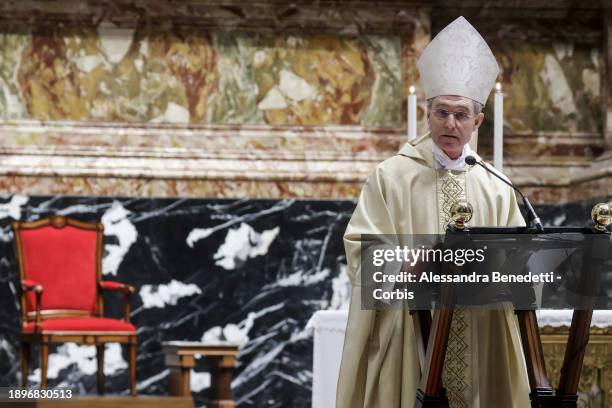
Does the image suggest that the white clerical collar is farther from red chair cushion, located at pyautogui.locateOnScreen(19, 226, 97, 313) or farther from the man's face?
red chair cushion, located at pyautogui.locateOnScreen(19, 226, 97, 313)

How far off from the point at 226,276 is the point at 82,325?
122 centimetres

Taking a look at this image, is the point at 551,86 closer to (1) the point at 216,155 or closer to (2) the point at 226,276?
(1) the point at 216,155

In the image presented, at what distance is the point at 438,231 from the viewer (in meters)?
3.91

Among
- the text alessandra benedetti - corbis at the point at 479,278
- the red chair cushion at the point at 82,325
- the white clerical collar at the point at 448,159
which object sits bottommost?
the red chair cushion at the point at 82,325

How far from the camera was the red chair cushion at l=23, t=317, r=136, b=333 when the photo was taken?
7266mm

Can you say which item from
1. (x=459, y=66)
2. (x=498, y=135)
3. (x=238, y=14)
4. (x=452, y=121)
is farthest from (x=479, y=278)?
(x=238, y=14)

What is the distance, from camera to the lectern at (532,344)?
3186 mm

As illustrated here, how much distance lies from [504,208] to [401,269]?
798mm

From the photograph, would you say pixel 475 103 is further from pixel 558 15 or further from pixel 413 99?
pixel 558 15

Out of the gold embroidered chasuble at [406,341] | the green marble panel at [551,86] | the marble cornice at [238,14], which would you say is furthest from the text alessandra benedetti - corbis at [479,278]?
the green marble panel at [551,86]

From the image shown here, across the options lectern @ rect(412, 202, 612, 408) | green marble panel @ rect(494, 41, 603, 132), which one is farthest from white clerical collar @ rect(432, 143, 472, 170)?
green marble panel @ rect(494, 41, 603, 132)

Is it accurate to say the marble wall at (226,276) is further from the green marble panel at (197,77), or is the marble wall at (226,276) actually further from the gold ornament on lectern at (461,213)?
the gold ornament on lectern at (461,213)

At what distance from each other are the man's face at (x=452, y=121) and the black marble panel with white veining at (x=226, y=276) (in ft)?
14.3

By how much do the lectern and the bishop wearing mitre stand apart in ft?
0.98
